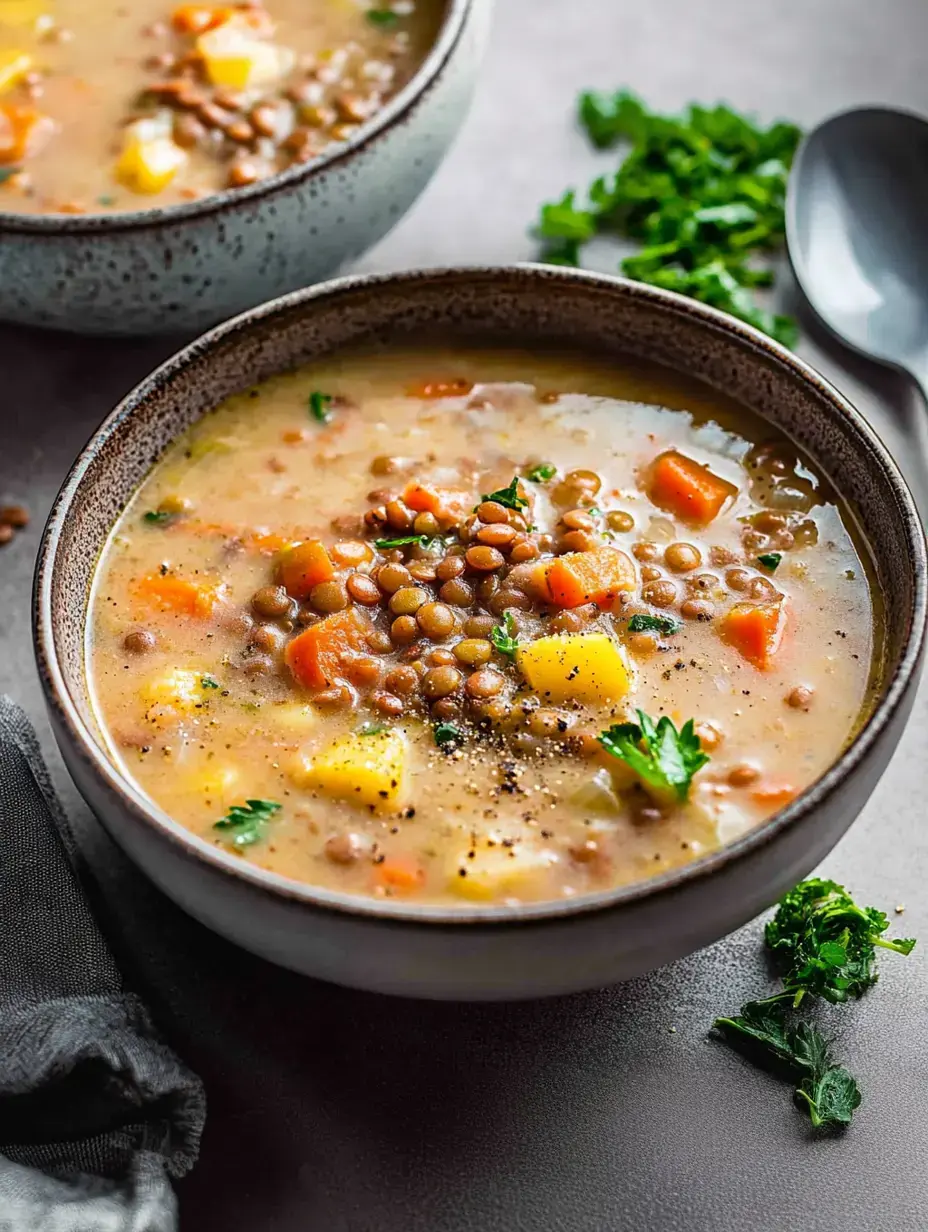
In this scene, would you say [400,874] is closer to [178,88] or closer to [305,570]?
[305,570]

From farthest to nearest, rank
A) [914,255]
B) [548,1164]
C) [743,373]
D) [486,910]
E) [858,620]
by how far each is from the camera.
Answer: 1. [914,255]
2. [743,373]
3. [858,620]
4. [548,1164]
5. [486,910]

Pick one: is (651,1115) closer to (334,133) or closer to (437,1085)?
(437,1085)

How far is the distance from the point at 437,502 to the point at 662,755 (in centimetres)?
70

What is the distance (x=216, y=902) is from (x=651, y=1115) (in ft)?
2.57

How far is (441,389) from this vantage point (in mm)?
3074

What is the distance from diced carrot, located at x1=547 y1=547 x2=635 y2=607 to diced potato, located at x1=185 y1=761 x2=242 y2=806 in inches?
23.9

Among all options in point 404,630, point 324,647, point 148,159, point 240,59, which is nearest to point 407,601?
point 404,630

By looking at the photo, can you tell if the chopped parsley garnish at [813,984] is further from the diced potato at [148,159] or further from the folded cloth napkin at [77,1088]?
the diced potato at [148,159]

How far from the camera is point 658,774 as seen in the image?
2.34m

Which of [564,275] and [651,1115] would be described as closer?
[651,1115]

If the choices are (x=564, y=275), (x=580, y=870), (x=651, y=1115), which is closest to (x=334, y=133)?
(x=564, y=275)

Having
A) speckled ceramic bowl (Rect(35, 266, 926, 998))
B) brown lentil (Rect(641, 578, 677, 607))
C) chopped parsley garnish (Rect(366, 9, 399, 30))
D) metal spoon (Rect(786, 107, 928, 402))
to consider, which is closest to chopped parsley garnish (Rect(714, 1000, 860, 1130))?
speckled ceramic bowl (Rect(35, 266, 926, 998))

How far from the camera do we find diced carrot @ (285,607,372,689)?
8.41ft

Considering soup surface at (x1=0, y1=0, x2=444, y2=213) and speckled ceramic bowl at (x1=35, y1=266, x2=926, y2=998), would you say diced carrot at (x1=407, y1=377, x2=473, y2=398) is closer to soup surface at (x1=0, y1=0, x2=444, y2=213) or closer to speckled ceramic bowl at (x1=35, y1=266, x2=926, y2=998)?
speckled ceramic bowl at (x1=35, y1=266, x2=926, y2=998)
